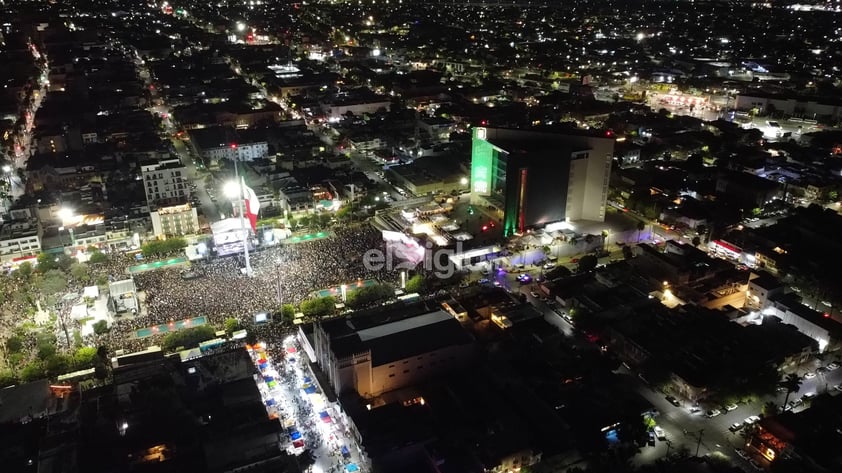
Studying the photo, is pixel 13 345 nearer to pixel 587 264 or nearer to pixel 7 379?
pixel 7 379

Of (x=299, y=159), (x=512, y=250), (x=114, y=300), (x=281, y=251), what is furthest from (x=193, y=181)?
(x=512, y=250)

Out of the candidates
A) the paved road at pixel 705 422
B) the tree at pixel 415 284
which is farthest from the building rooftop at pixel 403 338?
the paved road at pixel 705 422

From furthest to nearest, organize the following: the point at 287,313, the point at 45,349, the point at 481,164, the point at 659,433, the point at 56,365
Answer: the point at 481,164, the point at 287,313, the point at 45,349, the point at 56,365, the point at 659,433

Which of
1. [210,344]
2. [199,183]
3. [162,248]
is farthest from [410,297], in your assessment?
[199,183]

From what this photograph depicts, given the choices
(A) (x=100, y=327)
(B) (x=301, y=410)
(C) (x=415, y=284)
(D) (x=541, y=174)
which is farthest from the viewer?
(D) (x=541, y=174)

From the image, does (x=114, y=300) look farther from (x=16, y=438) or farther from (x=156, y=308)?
(x=16, y=438)

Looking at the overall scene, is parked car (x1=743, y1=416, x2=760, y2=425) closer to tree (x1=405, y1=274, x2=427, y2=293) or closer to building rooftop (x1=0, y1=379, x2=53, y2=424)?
tree (x1=405, y1=274, x2=427, y2=293)
